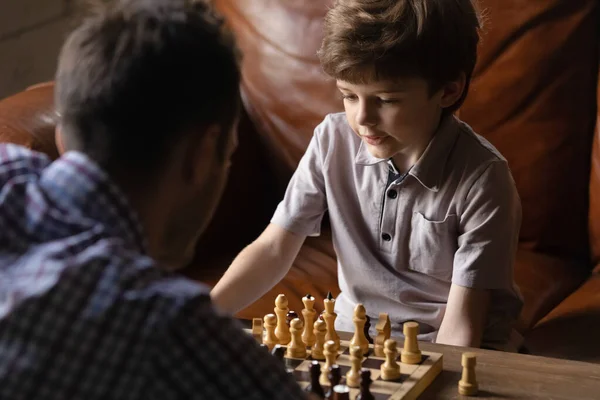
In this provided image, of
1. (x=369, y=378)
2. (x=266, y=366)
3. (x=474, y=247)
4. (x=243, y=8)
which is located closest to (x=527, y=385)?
(x=369, y=378)

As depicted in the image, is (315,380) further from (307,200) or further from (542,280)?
(542,280)

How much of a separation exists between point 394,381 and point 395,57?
0.56m

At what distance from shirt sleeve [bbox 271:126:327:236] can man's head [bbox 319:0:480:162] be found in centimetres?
19

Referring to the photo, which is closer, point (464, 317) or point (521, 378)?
point (521, 378)

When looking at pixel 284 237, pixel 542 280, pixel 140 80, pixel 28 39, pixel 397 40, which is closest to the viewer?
pixel 140 80

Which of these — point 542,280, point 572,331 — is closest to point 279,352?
point 572,331

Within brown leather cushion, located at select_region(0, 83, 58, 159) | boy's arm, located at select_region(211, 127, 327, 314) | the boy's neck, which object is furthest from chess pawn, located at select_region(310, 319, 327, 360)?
brown leather cushion, located at select_region(0, 83, 58, 159)

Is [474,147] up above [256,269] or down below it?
above

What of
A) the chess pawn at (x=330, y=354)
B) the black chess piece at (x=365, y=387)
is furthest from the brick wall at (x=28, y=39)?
the black chess piece at (x=365, y=387)

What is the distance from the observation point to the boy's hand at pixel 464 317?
5.39 ft

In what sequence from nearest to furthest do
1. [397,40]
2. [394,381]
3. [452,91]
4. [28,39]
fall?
[394,381] → [397,40] → [452,91] → [28,39]

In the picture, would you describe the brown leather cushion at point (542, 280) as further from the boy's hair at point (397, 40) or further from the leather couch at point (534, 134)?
the boy's hair at point (397, 40)

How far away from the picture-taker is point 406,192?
5.83 feet

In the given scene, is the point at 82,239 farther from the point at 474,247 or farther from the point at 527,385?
the point at 474,247
